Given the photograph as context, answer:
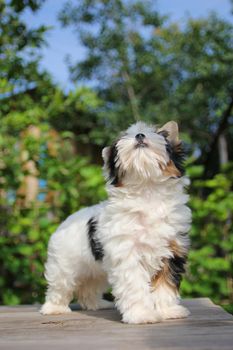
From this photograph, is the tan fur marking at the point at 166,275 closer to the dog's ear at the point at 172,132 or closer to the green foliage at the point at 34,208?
the dog's ear at the point at 172,132

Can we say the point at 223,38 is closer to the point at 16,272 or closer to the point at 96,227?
the point at 16,272

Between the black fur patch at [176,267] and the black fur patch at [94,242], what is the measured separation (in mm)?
448

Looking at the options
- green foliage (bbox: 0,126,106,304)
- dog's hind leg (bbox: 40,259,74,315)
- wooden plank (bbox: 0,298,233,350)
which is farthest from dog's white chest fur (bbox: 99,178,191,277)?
green foliage (bbox: 0,126,106,304)

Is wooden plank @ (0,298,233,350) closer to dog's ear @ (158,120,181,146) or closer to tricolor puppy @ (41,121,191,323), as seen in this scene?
tricolor puppy @ (41,121,191,323)

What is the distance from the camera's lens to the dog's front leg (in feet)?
10.5

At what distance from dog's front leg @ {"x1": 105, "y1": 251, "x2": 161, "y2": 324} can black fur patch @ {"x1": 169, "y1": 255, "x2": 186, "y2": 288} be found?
18 centimetres

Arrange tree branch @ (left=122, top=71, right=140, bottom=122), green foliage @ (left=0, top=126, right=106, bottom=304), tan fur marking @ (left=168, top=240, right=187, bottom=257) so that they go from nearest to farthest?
1. tan fur marking @ (left=168, top=240, right=187, bottom=257)
2. green foliage @ (left=0, top=126, right=106, bottom=304)
3. tree branch @ (left=122, top=71, right=140, bottom=122)

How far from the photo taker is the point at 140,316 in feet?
10.3

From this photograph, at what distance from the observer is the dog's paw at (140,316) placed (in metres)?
3.14

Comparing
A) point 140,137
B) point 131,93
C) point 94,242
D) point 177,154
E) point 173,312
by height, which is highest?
point 131,93

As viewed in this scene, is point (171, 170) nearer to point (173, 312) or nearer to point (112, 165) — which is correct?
point (112, 165)

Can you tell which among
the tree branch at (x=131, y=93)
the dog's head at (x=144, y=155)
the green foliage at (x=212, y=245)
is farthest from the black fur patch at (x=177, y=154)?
the tree branch at (x=131, y=93)

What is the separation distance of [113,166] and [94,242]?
528 millimetres

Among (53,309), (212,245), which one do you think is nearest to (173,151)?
(53,309)
